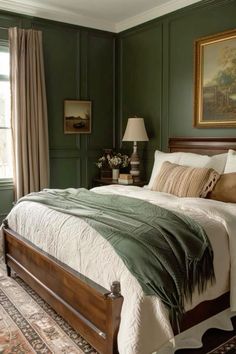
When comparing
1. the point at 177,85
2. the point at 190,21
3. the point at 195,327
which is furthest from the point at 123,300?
the point at 190,21

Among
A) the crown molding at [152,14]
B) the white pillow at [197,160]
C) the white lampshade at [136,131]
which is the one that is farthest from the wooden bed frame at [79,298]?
the crown molding at [152,14]

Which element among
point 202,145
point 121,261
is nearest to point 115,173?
point 202,145

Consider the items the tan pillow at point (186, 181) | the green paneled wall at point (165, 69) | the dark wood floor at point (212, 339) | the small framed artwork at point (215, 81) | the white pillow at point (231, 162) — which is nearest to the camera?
the dark wood floor at point (212, 339)

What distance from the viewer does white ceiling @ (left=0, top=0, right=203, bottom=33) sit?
4.28 metres

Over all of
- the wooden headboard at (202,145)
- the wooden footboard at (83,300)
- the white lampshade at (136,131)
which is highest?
the white lampshade at (136,131)

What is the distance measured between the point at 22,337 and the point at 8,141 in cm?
280

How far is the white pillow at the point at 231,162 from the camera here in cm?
324

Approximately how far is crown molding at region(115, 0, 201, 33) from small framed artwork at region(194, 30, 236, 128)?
0.57 m

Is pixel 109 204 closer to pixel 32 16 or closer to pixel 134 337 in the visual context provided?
pixel 134 337

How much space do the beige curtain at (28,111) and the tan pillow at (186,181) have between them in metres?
1.71

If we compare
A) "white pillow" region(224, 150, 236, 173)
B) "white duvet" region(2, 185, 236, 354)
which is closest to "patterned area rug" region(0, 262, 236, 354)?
"white duvet" region(2, 185, 236, 354)

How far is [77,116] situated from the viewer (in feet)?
16.3

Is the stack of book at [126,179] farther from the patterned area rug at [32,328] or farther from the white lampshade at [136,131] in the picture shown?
the patterned area rug at [32,328]

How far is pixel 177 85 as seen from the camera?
14.2 ft
